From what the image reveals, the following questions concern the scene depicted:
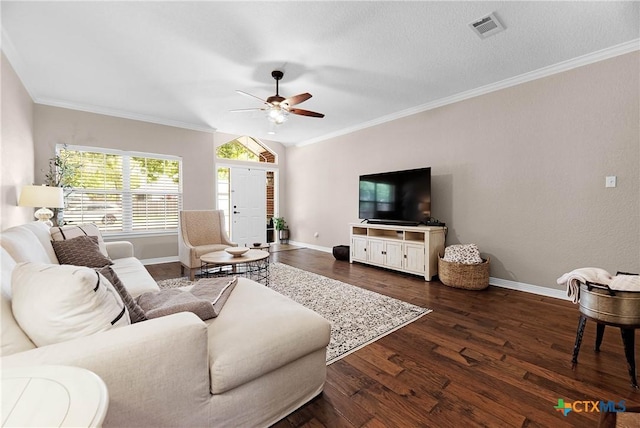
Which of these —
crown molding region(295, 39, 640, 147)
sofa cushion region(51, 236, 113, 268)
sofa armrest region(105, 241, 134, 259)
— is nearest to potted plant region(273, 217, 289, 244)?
crown molding region(295, 39, 640, 147)

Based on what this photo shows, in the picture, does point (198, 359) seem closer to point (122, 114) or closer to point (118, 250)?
point (118, 250)

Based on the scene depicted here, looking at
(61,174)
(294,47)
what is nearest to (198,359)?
(294,47)

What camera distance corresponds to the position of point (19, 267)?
1095mm

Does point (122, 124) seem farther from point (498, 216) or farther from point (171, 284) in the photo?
point (498, 216)

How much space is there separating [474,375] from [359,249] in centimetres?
315

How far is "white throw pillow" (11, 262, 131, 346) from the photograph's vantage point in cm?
93

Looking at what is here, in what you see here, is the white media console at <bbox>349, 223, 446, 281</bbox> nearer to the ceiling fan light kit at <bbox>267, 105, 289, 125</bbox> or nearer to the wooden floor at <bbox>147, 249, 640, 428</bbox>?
the wooden floor at <bbox>147, 249, 640, 428</bbox>

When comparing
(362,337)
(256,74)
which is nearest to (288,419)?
(362,337)

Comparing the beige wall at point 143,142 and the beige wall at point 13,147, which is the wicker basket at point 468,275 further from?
the beige wall at point 13,147

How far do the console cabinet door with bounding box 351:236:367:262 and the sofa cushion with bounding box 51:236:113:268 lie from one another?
3.54 meters

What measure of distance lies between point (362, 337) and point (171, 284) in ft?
8.85

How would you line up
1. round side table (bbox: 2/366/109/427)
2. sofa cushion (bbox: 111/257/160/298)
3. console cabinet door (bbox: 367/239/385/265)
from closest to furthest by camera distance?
round side table (bbox: 2/366/109/427)
sofa cushion (bbox: 111/257/160/298)
console cabinet door (bbox: 367/239/385/265)

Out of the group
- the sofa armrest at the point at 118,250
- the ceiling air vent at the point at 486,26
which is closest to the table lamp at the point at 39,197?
the sofa armrest at the point at 118,250

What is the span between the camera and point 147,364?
97 centimetres
